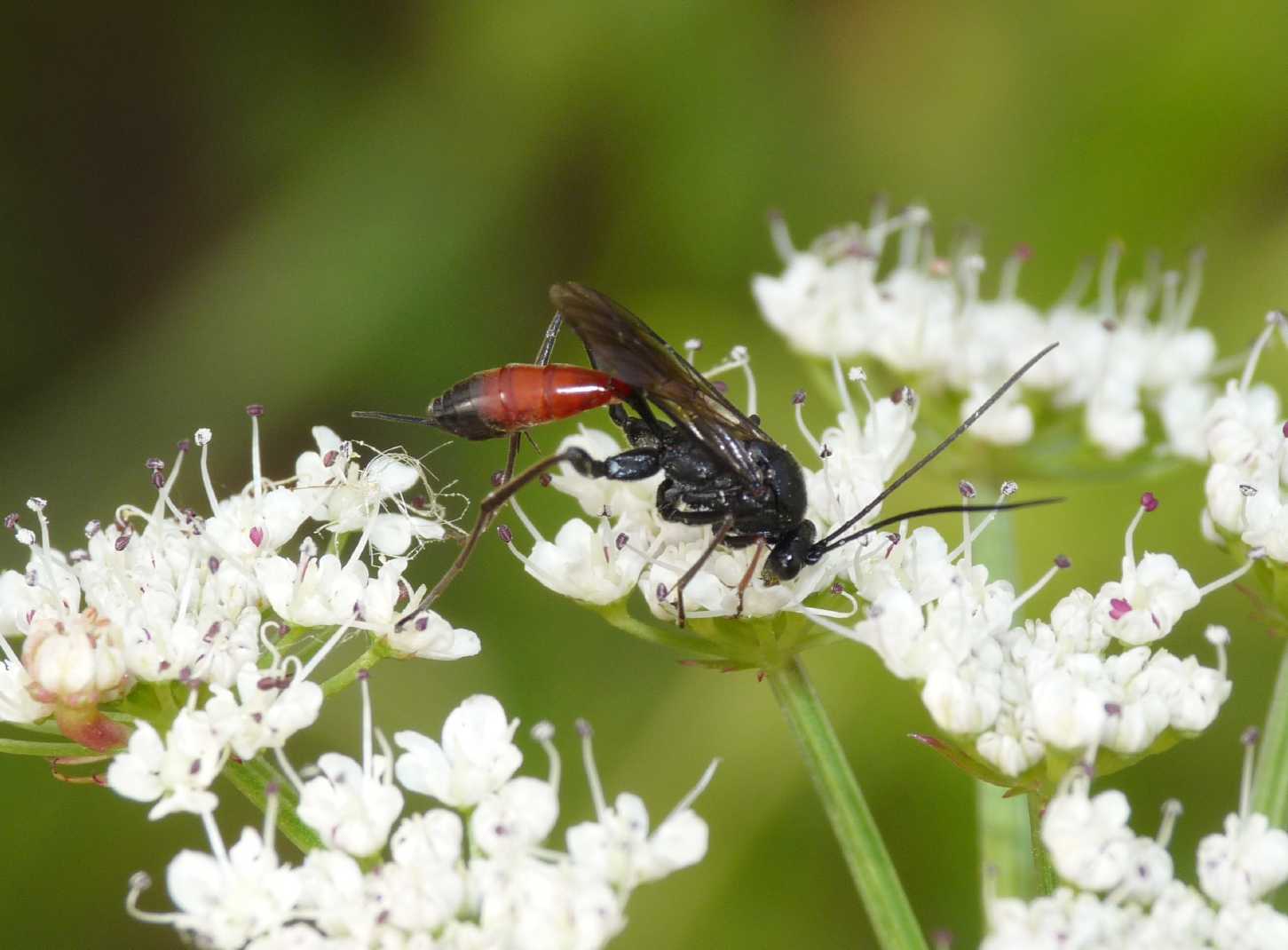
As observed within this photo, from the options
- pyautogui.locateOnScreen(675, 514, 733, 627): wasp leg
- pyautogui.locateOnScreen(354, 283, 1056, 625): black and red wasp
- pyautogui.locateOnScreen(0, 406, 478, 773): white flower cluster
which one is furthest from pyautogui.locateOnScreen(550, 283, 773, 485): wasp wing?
pyautogui.locateOnScreen(0, 406, 478, 773): white flower cluster

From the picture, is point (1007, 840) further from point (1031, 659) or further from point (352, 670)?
point (352, 670)

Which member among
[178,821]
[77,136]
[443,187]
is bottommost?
[178,821]

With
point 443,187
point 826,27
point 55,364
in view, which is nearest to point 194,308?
point 55,364

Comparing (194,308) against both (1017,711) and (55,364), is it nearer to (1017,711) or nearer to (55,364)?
(55,364)

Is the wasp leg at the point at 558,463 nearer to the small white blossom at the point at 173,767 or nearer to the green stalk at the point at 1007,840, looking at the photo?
the small white blossom at the point at 173,767

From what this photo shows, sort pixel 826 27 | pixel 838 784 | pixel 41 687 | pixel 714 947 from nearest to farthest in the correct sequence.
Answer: pixel 41 687 < pixel 838 784 < pixel 714 947 < pixel 826 27

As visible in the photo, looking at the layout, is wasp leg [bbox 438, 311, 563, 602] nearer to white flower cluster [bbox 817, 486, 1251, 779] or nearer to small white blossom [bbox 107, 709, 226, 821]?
small white blossom [bbox 107, 709, 226, 821]
